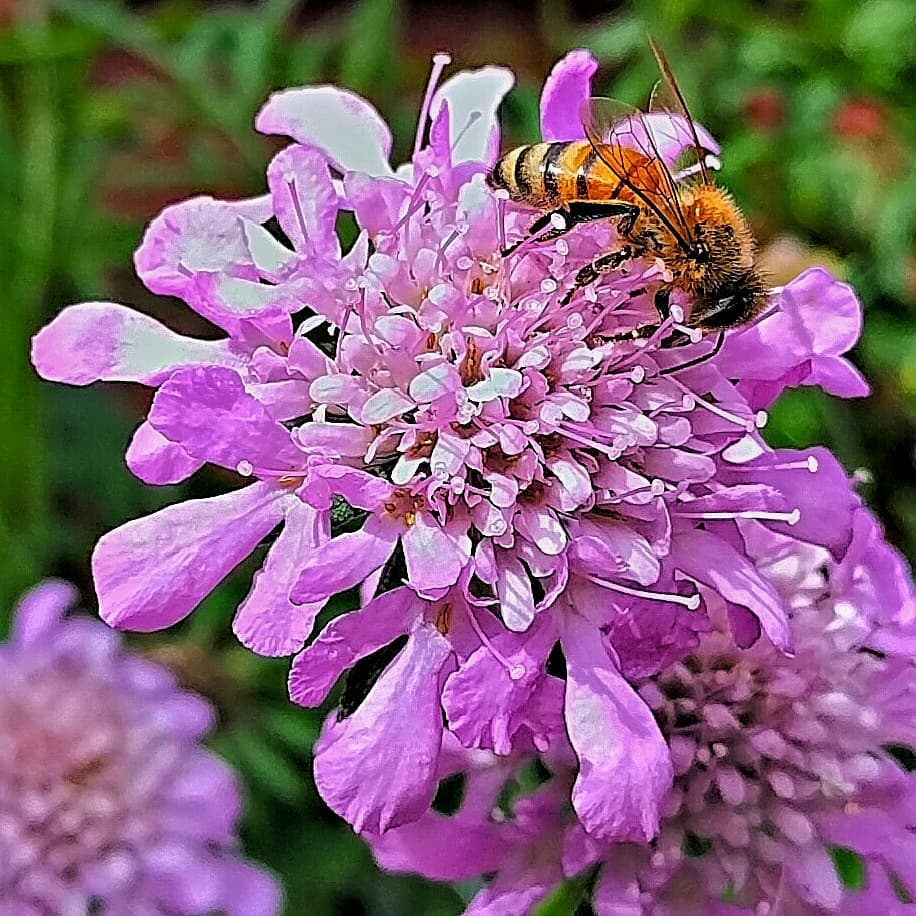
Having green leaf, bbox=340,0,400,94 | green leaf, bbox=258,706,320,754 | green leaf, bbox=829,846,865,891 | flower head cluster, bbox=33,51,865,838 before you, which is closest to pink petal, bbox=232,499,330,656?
flower head cluster, bbox=33,51,865,838

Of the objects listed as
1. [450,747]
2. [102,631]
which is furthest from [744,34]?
[450,747]

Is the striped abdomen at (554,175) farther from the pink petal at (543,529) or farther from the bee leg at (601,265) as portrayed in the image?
the pink petal at (543,529)

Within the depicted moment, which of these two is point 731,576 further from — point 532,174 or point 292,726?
point 292,726

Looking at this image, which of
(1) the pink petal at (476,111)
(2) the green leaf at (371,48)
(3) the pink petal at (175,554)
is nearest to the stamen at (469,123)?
(1) the pink petal at (476,111)

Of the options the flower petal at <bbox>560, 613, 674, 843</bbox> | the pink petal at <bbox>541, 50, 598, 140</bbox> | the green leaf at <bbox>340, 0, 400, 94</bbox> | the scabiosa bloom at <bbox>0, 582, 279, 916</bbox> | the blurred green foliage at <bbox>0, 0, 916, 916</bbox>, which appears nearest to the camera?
the flower petal at <bbox>560, 613, 674, 843</bbox>

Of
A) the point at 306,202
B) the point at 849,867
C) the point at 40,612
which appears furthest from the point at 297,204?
the point at 40,612

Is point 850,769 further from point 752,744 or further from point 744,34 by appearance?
point 744,34

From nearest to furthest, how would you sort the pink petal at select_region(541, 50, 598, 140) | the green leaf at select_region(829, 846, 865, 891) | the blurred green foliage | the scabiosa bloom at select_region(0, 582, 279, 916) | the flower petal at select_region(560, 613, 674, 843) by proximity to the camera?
1. the flower petal at select_region(560, 613, 674, 843)
2. the pink petal at select_region(541, 50, 598, 140)
3. the green leaf at select_region(829, 846, 865, 891)
4. the scabiosa bloom at select_region(0, 582, 279, 916)
5. the blurred green foliage

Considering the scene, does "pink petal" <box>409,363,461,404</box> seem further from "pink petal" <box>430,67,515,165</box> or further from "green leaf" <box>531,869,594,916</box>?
"green leaf" <box>531,869,594,916</box>
